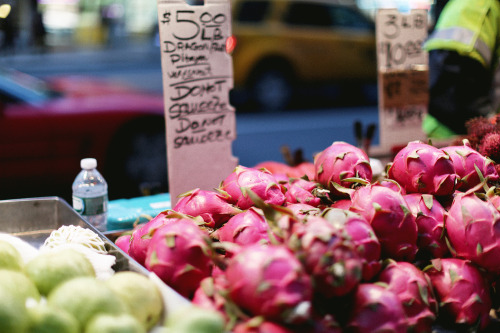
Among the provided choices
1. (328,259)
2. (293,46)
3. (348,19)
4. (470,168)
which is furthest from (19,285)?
(348,19)

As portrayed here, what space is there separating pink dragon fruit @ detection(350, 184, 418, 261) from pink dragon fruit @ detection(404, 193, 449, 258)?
0.22 feet

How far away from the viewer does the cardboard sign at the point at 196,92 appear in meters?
2.02

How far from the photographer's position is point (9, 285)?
1024 mm

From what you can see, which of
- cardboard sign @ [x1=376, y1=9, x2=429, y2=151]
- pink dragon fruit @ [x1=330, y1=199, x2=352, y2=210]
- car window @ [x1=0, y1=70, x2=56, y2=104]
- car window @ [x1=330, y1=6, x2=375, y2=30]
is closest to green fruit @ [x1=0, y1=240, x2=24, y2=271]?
pink dragon fruit @ [x1=330, y1=199, x2=352, y2=210]

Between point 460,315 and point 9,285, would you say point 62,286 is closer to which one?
point 9,285

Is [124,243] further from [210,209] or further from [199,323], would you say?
[199,323]

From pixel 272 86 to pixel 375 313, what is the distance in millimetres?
8501

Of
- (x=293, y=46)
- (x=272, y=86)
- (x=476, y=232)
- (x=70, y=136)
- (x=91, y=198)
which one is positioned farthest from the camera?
(x=272, y=86)

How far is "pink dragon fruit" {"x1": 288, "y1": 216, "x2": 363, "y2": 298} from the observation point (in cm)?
99

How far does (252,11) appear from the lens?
27.7 ft

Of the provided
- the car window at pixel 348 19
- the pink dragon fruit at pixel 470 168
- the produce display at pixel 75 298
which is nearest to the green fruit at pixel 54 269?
the produce display at pixel 75 298

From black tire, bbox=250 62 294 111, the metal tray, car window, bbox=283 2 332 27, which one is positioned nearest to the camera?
the metal tray

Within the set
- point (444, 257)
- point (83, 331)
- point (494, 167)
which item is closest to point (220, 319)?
point (83, 331)

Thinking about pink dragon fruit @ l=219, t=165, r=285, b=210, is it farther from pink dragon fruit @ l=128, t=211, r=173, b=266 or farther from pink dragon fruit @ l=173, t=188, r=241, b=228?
pink dragon fruit @ l=128, t=211, r=173, b=266
